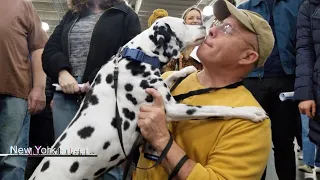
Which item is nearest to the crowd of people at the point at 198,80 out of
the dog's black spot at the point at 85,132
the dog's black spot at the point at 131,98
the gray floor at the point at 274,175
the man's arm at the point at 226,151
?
the man's arm at the point at 226,151

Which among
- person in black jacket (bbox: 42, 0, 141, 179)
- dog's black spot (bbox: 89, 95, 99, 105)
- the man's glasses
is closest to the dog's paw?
the man's glasses

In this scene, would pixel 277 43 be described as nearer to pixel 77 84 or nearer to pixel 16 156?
pixel 77 84

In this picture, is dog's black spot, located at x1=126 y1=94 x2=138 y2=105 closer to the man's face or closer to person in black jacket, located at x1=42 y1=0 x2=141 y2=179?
the man's face

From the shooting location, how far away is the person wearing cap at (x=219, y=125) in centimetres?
181

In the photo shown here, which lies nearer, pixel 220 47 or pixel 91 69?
pixel 220 47

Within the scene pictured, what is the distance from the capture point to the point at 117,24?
288cm

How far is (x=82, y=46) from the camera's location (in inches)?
114

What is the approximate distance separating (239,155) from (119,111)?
655 mm

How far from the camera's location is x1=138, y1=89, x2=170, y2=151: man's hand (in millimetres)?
1873

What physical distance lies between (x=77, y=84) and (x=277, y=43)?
168 centimetres

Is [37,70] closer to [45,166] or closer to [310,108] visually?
[45,166]

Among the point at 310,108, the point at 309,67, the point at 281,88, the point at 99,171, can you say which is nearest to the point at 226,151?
the point at 99,171

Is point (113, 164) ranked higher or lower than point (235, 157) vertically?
lower

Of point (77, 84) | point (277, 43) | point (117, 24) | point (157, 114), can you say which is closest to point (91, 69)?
point (77, 84)
